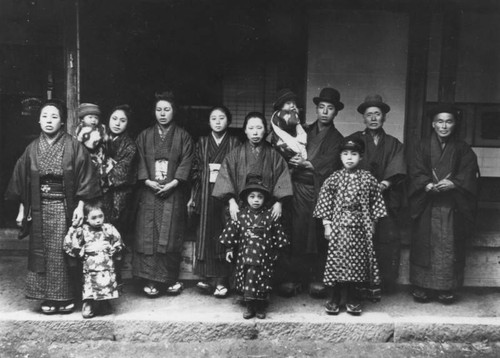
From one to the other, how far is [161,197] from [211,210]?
0.53m

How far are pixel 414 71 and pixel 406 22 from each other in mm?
644

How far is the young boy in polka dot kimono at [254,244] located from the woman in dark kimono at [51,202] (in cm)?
142

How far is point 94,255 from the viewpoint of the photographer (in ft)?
15.2

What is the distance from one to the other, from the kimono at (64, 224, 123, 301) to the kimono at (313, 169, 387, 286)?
6.56 ft

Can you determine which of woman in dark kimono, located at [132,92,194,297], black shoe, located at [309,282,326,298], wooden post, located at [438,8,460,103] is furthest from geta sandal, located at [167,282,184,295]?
wooden post, located at [438,8,460,103]

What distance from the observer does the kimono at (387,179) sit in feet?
17.1

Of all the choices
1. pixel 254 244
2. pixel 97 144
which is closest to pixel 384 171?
pixel 254 244

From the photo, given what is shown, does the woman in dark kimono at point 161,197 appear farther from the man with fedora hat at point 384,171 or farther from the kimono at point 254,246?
the man with fedora hat at point 384,171

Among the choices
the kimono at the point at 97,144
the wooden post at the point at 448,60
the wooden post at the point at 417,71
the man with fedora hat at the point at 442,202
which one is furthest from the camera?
the wooden post at the point at 417,71

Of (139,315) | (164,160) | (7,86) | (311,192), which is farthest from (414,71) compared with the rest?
(7,86)

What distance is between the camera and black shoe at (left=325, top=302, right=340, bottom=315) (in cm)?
484

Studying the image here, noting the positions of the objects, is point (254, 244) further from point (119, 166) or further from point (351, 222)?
point (119, 166)

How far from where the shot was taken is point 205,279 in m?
5.48

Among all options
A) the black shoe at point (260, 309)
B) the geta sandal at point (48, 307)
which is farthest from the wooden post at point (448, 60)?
the geta sandal at point (48, 307)
